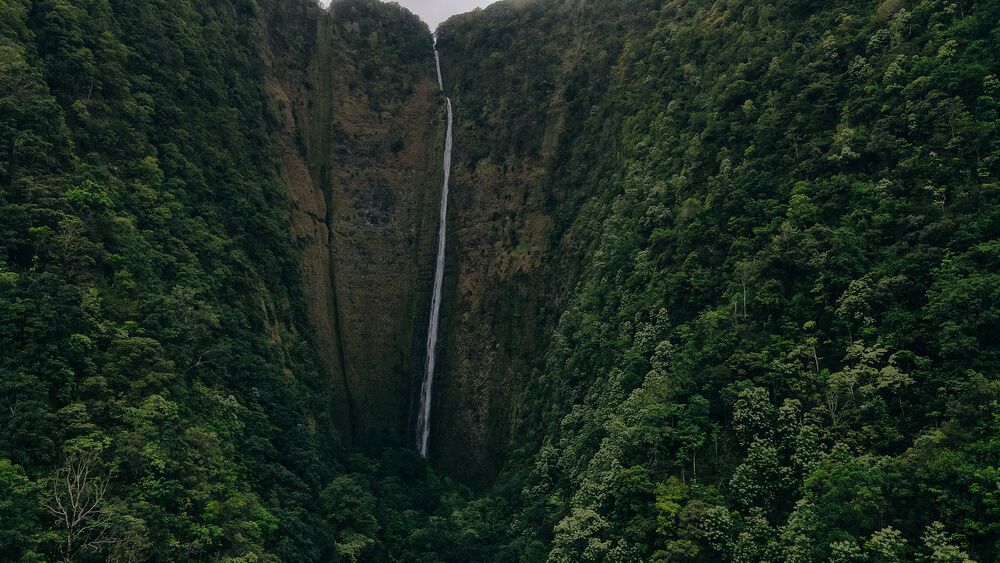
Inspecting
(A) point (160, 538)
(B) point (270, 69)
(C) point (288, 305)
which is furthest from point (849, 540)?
(B) point (270, 69)

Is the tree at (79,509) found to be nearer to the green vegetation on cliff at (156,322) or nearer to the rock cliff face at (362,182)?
the green vegetation on cliff at (156,322)

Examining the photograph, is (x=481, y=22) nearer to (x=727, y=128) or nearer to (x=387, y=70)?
(x=387, y=70)

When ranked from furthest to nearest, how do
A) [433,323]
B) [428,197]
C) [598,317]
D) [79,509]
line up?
[428,197], [433,323], [598,317], [79,509]

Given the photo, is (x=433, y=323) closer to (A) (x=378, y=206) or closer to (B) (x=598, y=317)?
(A) (x=378, y=206)

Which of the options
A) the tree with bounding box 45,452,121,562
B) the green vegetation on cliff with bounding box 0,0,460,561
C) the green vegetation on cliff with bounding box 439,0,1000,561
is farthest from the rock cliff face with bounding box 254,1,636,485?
the tree with bounding box 45,452,121,562

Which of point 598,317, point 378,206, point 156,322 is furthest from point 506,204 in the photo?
point 156,322
